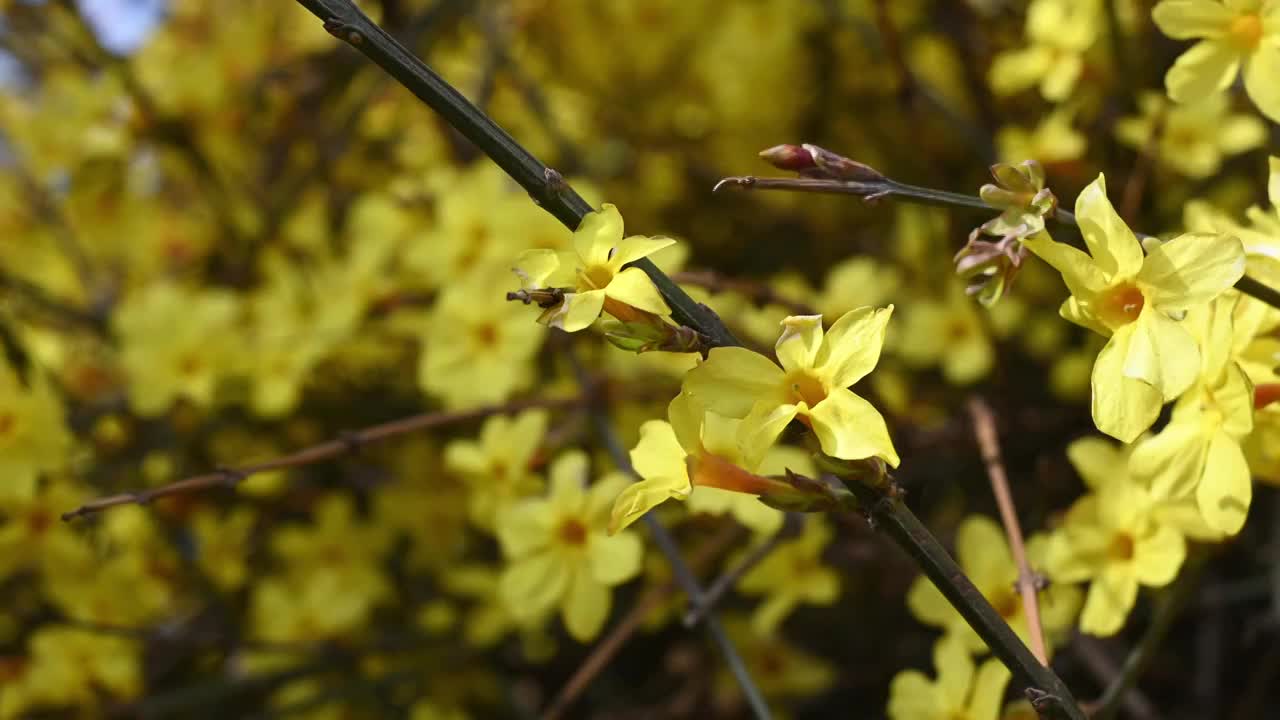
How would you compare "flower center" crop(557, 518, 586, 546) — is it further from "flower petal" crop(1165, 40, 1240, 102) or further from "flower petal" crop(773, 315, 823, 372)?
"flower petal" crop(1165, 40, 1240, 102)

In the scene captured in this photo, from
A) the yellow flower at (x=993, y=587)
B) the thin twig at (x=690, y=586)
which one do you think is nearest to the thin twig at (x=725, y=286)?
the thin twig at (x=690, y=586)

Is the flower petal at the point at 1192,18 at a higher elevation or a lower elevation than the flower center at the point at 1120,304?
higher

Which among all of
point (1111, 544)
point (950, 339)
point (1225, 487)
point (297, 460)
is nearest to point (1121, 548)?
point (1111, 544)

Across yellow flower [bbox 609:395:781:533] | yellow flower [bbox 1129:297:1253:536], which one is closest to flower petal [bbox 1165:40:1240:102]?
yellow flower [bbox 1129:297:1253:536]

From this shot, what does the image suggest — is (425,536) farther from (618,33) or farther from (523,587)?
(618,33)

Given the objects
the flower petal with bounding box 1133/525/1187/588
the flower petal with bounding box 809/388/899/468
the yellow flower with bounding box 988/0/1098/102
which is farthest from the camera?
the yellow flower with bounding box 988/0/1098/102

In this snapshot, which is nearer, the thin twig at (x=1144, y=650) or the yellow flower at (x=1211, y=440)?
the yellow flower at (x=1211, y=440)

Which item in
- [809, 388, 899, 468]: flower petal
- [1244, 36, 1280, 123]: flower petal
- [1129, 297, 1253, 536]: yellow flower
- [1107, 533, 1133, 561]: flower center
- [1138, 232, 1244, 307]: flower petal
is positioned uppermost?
[1244, 36, 1280, 123]: flower petal

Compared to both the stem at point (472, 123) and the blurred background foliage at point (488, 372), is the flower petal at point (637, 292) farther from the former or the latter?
the blurred background foliage at point (488, 372)
